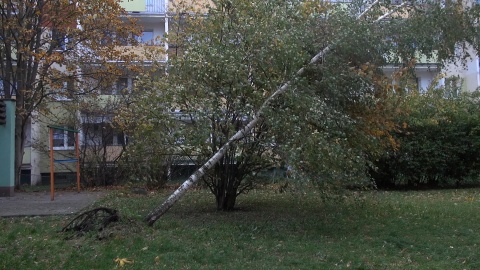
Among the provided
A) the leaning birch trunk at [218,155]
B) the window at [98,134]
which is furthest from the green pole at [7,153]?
the leaning birch trunk at [218,155]

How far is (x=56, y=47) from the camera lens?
750 inches

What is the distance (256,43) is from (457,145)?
11.1 metres

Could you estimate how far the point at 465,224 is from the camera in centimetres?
1007

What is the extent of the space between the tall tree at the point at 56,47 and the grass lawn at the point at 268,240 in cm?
801

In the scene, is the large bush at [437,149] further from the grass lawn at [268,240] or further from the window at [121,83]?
the window at [121,83]

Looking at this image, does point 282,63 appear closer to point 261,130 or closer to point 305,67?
point 305,67

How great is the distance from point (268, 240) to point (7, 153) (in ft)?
29.7

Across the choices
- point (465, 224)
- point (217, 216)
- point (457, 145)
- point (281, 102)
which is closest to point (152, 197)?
point (217, 216)

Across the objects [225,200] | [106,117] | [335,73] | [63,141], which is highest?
[106,117]

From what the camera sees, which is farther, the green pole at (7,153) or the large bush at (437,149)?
the large bush at (437,149)

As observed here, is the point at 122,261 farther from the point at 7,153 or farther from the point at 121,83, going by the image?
the point at 121,83

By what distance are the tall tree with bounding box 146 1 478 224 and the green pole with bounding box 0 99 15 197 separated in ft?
21.9

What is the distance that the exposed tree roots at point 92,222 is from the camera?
8823 mm

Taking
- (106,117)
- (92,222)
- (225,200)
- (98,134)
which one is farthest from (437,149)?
(92,222)
